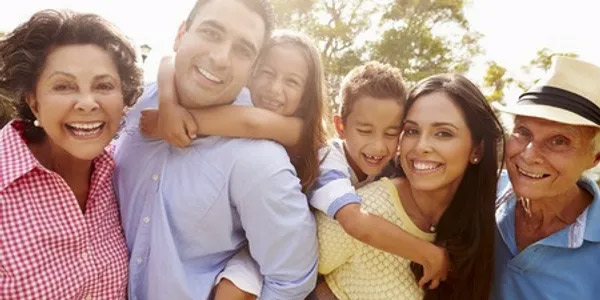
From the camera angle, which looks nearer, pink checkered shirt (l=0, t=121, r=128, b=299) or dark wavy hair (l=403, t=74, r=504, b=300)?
pink checkered shirt (l=0, t=121, r=128, b=299)

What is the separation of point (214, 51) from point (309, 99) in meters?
0.80

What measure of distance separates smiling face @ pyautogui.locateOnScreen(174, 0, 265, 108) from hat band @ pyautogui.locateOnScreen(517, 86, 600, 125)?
5.12 ft

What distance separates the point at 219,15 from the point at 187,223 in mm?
1016

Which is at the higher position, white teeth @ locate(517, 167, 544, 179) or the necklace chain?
white teeth @ locate(517, 167, 544, 179)

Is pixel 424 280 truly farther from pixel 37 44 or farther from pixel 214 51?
pixel 37 44

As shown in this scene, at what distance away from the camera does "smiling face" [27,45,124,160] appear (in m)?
2.31

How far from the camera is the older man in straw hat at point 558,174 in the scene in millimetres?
2715

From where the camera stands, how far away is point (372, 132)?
2.99 meters

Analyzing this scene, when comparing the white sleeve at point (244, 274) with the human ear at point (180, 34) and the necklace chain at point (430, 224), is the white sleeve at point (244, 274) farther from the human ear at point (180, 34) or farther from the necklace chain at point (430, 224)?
the human ear at point (180, 34)

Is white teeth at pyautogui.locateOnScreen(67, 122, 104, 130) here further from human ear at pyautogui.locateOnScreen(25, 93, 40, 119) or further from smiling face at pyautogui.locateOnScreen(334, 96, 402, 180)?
smiling face at pyautogui.locateOnScreen(334, 96, 402, 180)

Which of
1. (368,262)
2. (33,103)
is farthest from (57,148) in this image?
(368,262)

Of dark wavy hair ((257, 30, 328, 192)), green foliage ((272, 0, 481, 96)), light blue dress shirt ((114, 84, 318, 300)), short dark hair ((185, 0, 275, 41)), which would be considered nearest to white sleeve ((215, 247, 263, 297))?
light blue dress shirt ((114, 84, 318, 300))

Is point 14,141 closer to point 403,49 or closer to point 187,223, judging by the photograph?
point 187,223

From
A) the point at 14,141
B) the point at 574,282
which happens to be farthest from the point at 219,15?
the point at 574,282
